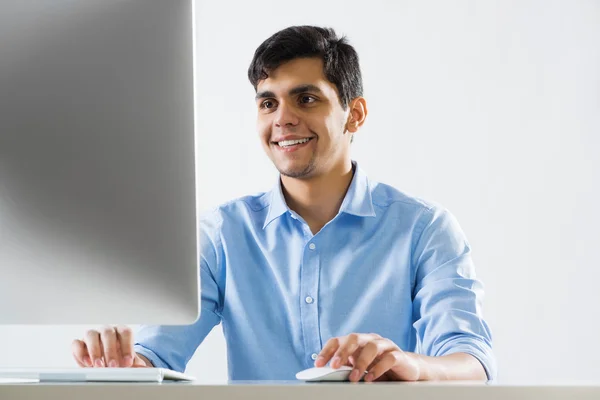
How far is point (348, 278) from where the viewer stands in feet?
6.15

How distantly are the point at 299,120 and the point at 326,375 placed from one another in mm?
1426

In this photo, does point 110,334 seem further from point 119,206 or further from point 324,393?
point 324,393

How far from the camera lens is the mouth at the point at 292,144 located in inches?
83.3

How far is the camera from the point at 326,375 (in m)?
0.78

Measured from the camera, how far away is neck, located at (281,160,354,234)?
6.79ft

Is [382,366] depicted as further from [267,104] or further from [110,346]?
[267,104]

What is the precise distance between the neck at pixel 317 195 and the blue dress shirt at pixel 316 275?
0.10 meters

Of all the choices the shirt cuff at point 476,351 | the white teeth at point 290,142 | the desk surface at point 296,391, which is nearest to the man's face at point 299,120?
the white teeth at point 290,142

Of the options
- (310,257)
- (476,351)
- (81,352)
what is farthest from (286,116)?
(81,352)

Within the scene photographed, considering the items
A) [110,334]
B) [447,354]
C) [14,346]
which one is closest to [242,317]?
[447,354]

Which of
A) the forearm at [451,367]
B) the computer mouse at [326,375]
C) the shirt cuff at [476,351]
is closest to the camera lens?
the computer mouse at [326,375]

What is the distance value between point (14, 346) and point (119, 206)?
2.70 metres

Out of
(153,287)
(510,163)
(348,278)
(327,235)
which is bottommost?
(153,287)

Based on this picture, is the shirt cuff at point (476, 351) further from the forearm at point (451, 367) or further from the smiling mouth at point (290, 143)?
the smiling mouth at point (290, 143)
